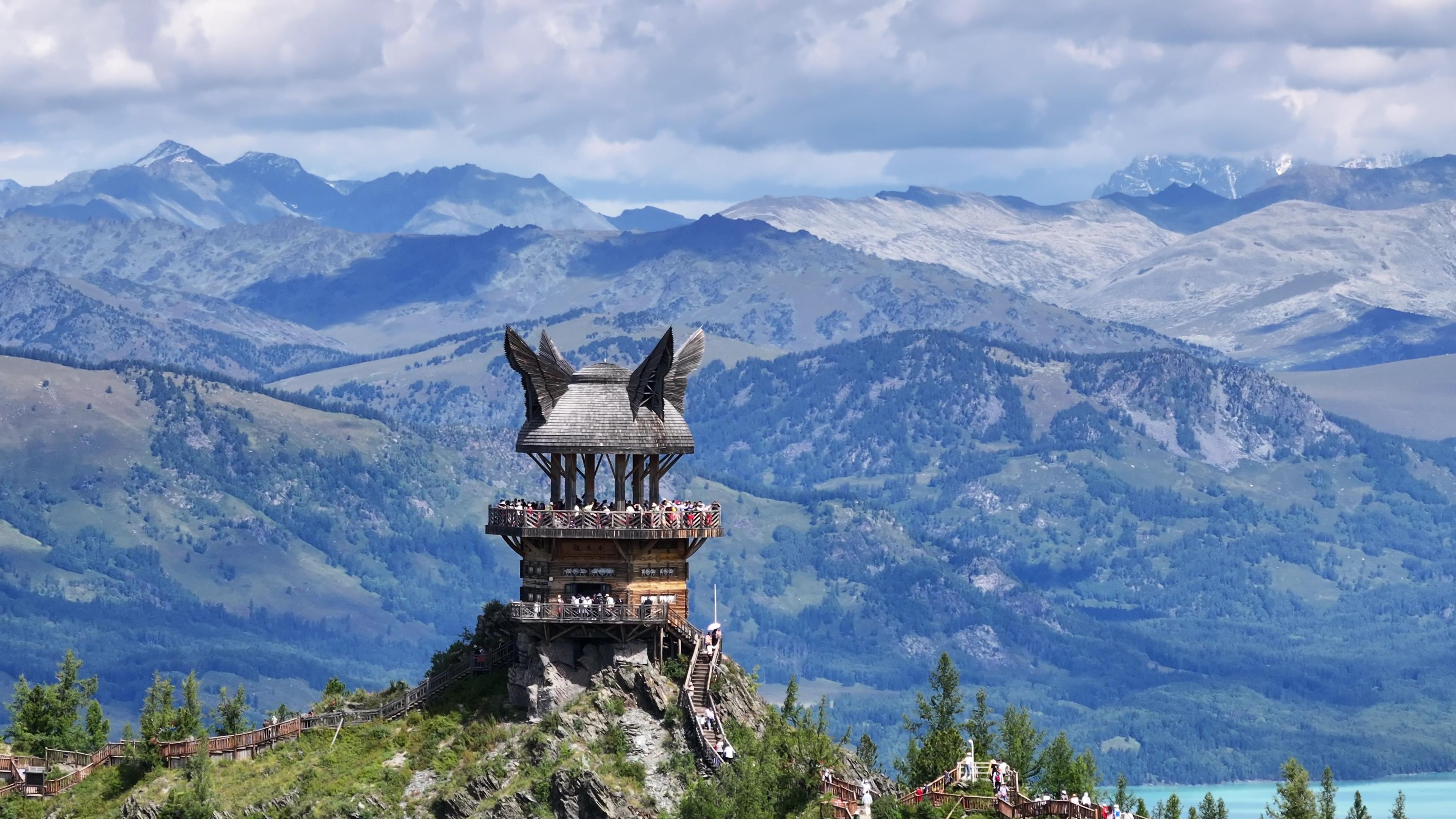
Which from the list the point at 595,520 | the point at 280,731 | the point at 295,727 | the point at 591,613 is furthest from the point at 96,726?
the point at 591,613

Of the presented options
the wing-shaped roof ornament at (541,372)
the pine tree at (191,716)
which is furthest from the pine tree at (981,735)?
the pine tree at (191,716)

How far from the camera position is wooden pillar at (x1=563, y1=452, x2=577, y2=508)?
370 ft

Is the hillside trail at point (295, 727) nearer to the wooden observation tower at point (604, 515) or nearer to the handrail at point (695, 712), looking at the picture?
the handrail at point (695, 712)

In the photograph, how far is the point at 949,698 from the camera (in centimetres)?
14338

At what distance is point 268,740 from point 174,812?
273 inches

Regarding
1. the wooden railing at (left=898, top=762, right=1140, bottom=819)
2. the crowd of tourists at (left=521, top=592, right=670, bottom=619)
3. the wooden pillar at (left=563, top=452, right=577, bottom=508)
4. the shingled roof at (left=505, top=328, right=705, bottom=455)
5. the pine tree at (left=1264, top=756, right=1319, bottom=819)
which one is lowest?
the wooden railing at (left=898, top=762, right=1140, bottom=819)

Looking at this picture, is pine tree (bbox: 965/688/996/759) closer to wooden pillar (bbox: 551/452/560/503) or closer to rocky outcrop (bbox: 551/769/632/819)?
wooden pillar (bbox: 551/452/560/503)

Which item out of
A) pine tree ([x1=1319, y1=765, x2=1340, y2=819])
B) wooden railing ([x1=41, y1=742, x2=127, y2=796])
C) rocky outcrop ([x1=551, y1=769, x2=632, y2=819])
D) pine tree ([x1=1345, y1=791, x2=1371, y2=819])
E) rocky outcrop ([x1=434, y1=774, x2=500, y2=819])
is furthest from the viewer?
pine tree ([x1=1345, y1=791, x2=1371, y2=819])

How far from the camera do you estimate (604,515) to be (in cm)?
11069

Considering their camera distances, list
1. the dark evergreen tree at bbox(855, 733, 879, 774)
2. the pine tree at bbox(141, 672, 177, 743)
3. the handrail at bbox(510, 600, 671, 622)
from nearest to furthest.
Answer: the handrail at bbox(510, 600, 671, 622)
the pine tree at bbox(141, 672, 177, 743)
the dark evergreen tree at bbox(855, 733, 879, 774)

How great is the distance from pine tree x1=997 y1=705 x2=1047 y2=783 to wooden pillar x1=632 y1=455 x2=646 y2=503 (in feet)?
62.4

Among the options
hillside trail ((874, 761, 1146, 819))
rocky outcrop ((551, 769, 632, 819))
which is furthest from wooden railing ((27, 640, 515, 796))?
hillside trail ((874, 761, 1146, 819))

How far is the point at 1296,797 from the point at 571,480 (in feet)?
104

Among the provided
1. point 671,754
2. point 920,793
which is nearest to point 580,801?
point 671,754
